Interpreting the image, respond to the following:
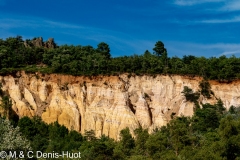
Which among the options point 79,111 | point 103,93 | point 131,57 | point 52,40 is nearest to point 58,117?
point 79,111

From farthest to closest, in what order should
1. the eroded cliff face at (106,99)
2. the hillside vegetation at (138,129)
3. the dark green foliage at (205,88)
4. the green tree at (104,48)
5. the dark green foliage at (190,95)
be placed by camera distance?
the green tree at (104,48), the dark green foliage at (205,88), the dark green foliage at (190,95), the eroded cliff face at (106,99), the hillside vegetation at (138,129)

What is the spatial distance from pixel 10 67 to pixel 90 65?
12.3 m

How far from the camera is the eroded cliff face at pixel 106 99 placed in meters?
50.4

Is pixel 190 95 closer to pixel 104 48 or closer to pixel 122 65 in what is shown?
pixel 122 65

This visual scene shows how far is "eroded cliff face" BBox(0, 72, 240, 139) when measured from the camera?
1986 inches

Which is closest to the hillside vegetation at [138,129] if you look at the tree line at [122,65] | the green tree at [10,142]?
the tree line at [122,65]

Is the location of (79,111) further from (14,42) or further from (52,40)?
(52,40)

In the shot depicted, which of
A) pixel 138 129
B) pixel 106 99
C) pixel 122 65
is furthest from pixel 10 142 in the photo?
pixel 122 65

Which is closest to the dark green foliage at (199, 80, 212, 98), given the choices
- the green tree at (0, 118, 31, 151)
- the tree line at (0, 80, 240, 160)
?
the tree line at (0, 80, 240, 160)

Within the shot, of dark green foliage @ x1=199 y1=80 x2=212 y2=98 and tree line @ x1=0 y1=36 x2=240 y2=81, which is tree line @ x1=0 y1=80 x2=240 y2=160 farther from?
tree line @ x1=0 y1=36 x2=240 y2=81

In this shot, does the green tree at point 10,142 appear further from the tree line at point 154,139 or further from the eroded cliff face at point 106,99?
the eroded cliff face at point 106,99

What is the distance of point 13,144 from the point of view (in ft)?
69.6

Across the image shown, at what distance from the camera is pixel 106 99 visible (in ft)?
172

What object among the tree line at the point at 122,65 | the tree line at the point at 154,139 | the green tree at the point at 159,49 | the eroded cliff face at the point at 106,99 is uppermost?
the green tree at the point at 159,49
